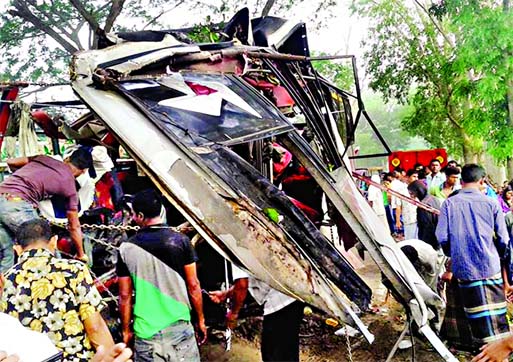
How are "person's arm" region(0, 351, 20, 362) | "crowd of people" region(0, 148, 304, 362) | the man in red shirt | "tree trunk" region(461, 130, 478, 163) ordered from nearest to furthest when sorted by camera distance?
"person's arm" region(0, 351, 20, 362), "crowd of people" region(0, 148, 304, 362), the man in red shirt, "tree trunk" region(461, 130, 478, 163)

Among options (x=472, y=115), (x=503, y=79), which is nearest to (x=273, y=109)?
(x=503, y=79)

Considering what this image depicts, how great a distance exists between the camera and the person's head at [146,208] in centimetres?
351

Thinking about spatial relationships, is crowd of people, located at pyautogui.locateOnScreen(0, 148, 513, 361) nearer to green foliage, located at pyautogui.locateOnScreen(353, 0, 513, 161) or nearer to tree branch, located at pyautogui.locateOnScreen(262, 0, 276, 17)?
green foliage, located at pyautogui.locateOnScreen(353, 0, 513, 161)

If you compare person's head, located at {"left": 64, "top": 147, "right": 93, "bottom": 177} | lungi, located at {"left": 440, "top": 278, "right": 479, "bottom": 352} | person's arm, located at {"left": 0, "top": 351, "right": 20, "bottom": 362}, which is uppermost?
person's head, located at {"left": 64, "top": 147, "right": 93, "bottom": 177}

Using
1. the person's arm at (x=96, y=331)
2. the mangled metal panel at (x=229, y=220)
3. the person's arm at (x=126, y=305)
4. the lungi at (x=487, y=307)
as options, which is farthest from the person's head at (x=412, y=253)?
the person's arm at (x=96, y=331)

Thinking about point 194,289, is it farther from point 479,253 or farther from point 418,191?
point 418,191

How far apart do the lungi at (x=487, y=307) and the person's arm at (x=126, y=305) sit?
10.7ft

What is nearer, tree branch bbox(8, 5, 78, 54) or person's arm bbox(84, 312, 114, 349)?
person's arm bbox(84, 312, 114, 349)

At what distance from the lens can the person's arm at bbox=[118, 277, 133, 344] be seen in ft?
11.3

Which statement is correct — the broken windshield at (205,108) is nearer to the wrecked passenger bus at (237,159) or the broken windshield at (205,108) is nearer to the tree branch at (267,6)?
the wrecked passenger bus at (237,159)

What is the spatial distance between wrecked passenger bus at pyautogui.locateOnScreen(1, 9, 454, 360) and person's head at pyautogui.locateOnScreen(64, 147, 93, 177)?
1289 millimetres

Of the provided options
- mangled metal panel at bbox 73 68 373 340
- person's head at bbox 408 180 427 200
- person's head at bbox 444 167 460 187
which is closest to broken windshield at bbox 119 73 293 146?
mangled metal panel at bbox 73 68 373 340

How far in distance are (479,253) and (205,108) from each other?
9.96ft

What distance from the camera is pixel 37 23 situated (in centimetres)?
1328
